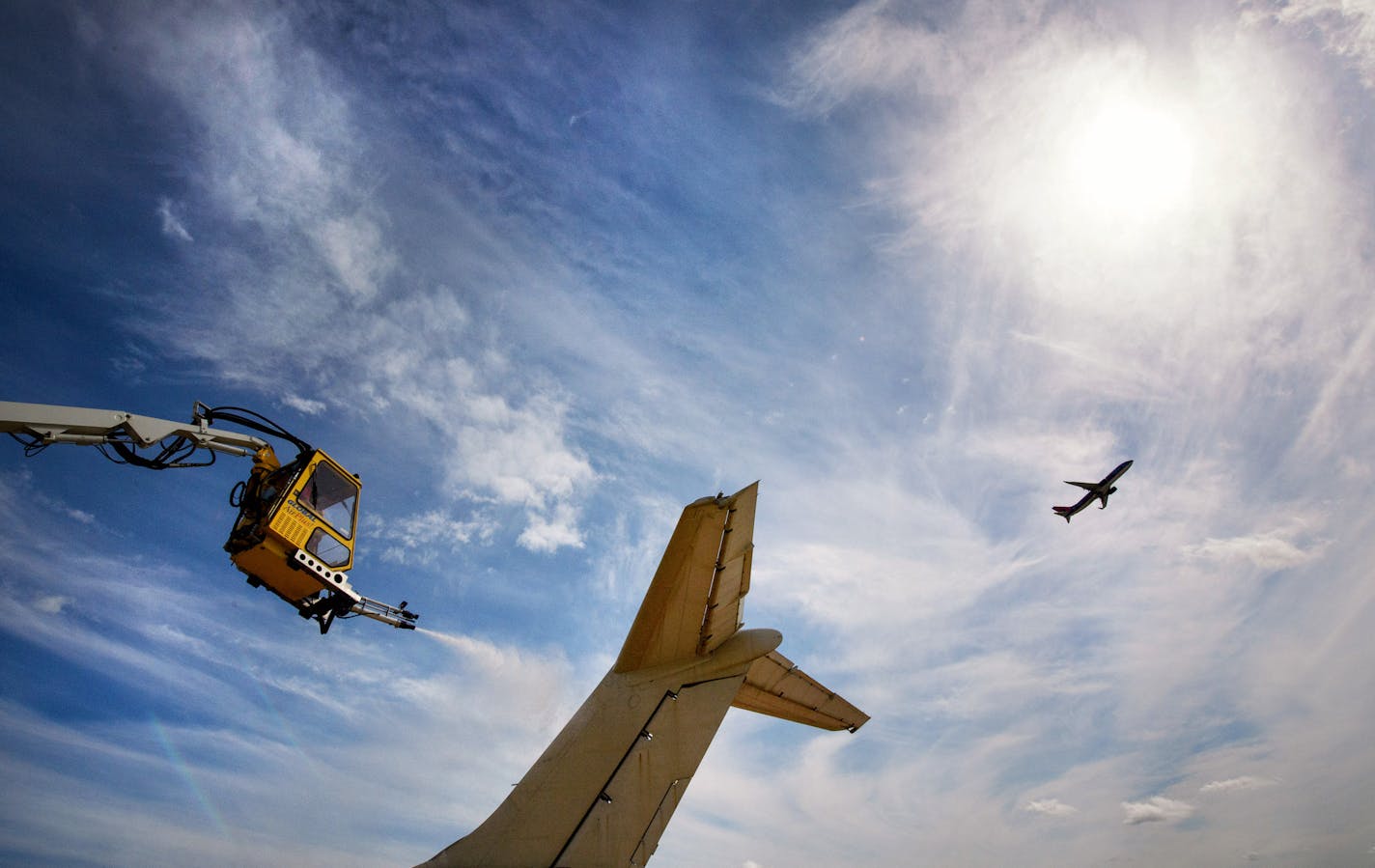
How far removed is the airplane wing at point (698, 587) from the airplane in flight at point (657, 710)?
0.04 ft

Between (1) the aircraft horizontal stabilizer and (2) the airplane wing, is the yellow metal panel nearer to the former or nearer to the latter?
(2) the airplane wing

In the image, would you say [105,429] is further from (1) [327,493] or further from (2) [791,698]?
(2) [791,698]

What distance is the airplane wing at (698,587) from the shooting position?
6.51 m

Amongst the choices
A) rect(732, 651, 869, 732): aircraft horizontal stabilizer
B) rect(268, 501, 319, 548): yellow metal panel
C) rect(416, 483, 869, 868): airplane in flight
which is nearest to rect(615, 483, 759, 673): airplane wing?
rect(416, 483, 869, 868): airplane in flight

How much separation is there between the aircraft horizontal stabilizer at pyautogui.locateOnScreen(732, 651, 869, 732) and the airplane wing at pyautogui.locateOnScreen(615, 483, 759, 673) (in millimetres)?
771

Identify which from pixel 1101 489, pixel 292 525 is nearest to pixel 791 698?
pixel 292 525

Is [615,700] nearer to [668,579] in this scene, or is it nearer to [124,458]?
[668,579]

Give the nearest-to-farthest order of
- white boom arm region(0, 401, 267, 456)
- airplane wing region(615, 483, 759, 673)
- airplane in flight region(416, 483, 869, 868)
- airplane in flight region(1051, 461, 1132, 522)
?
airplane in flight region(416, 483, 869, 868) < airplane wing region(615, 483, 759, 673) < white boom arm region(0, 401, 267, 456) < airplane in flight region(1051, 461, 1132, 522)

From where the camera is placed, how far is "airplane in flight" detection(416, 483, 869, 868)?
18.7 ft

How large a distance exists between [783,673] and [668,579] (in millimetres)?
2032

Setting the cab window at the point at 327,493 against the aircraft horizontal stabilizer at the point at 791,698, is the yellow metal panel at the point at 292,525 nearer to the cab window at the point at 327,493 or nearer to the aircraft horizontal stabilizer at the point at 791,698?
the cab window at the point at 327,493

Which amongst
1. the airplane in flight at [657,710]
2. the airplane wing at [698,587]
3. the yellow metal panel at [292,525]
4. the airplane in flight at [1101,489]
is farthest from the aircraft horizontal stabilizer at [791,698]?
the airplane in flight at [1101,489]

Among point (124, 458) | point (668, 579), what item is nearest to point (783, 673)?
point (668, 579)

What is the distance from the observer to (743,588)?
6848mm
